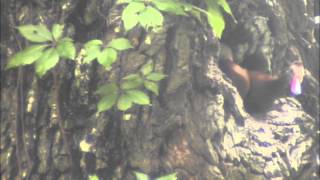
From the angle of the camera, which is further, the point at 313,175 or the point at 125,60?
the point at 313,175

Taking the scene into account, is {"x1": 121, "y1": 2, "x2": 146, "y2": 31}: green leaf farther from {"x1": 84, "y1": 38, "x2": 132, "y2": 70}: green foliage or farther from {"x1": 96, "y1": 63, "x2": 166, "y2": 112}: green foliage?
{"x1": 96, "y1": 63, "x2": 166, "y2": 112}: green foliage

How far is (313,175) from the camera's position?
3.06m

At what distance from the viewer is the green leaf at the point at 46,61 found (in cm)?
162

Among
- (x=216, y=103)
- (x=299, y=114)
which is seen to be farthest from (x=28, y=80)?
(x=299, y=114)

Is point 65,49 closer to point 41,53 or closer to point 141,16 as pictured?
point 41,53

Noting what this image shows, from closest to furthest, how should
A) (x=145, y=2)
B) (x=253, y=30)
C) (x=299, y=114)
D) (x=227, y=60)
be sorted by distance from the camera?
1. (x=145, y=2)
2. (x=227, y=60)
3. (x=253, y=30)
4. (x=299, y=114)

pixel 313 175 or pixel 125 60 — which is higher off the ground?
pixel 125 60

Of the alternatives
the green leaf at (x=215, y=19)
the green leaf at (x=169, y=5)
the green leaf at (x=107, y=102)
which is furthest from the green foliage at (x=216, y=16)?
the green leaf at (x=107, y=102)

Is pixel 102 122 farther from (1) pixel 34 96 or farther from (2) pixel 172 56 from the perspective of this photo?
(2) pixel 172 56

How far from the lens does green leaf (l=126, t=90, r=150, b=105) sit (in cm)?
179

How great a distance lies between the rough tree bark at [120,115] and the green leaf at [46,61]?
1.68 feet

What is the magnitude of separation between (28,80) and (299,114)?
1.99 meters

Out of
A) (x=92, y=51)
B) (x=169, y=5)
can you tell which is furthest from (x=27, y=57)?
(x=169, y=5)

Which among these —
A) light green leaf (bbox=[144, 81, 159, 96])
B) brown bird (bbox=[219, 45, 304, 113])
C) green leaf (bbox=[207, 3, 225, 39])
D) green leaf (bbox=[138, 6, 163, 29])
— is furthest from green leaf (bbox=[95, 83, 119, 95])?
brown bird (bbox=[219, 45, 304, 113])
